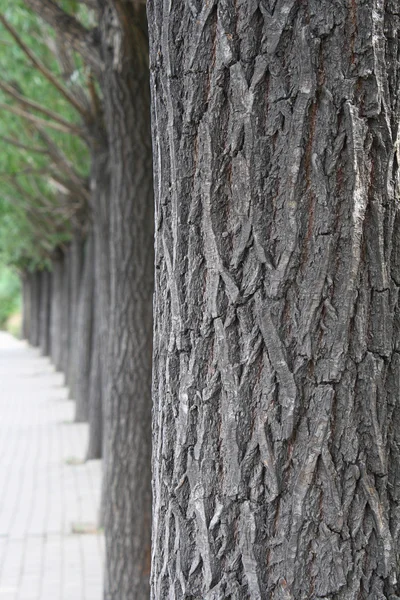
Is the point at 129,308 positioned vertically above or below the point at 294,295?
above

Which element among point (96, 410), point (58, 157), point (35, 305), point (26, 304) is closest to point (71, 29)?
point (58, 157)

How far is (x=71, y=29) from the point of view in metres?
5.93

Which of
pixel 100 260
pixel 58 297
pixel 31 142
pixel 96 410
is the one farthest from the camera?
pixel 58 297

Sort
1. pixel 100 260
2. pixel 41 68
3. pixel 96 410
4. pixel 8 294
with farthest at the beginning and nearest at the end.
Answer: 1. pixel 8 294
2. pixel 96 410
3. pixel 100 260
4. pixel 41 68

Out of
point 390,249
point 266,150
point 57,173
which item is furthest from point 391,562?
point 57,173

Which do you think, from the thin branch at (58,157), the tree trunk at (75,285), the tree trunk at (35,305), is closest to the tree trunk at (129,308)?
the thin branch at (58,157)

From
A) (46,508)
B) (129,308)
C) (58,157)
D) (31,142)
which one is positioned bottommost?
(46,508)

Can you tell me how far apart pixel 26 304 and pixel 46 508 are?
32.7 metres

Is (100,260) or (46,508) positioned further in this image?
(100,260)

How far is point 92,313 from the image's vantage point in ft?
46.0

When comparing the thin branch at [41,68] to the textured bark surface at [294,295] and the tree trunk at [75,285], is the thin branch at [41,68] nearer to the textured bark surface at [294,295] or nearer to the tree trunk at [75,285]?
the textured bark surface at [294,295]

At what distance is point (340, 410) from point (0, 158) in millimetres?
13152

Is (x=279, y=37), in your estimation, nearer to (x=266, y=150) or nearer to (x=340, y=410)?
(x=266, y=150)

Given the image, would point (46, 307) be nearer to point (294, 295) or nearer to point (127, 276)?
point (127, 276)
